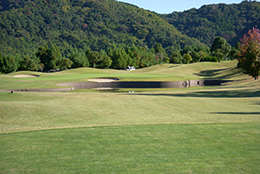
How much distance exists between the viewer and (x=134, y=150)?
6.34 m

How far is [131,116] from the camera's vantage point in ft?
37.5

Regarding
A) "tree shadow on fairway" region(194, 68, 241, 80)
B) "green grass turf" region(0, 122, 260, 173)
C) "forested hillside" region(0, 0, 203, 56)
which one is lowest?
"tree shadow on fairway" region(194, 68, 241, 80)

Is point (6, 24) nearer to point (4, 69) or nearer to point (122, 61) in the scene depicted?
point (4, 69)

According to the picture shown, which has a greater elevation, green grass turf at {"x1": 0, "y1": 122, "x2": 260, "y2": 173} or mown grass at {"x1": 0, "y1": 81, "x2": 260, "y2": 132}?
green grass turf at {"x1": 0, "y1": 122, "x2": 260, "y2": 173}

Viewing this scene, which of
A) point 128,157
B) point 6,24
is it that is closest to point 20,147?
point 128,157

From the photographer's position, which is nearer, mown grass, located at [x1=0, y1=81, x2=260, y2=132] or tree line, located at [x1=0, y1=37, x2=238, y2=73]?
mown grass, located at [x1=0, y1=81, x2=260, y2=132]

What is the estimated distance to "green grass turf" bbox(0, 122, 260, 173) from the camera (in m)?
5.23

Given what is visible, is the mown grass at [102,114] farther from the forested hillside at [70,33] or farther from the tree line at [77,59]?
the forested hillside at [70,33]

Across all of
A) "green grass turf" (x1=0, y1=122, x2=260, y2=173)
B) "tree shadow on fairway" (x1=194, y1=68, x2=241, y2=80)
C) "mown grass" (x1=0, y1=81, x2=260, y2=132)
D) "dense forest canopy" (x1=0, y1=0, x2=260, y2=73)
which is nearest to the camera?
"green grass turf" (x1=0, y1=122, x2=260, y2=173)

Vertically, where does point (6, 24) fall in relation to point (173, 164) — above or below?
above

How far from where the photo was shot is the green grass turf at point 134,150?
5.23 metres

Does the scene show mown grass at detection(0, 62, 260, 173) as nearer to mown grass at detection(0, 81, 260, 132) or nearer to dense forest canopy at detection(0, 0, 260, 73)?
mown grass at detection(0, 81, 260, 132)

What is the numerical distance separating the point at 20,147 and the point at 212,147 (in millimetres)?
5218

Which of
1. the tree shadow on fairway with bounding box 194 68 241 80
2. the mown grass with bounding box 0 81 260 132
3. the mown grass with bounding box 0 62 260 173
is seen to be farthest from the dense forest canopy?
the mown grass with bounding box 0 62 260 173
